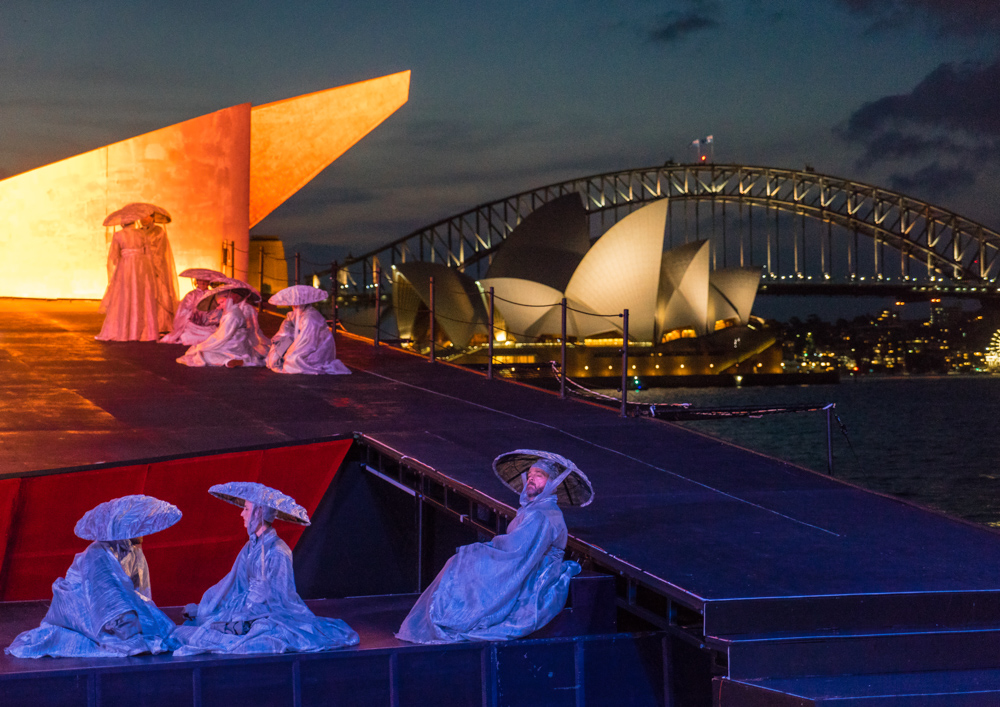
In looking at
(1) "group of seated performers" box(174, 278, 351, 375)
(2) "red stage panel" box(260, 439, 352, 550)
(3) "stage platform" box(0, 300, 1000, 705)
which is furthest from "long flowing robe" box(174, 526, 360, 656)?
(1) "group of seated performers" box(174, 278, 351, 375)

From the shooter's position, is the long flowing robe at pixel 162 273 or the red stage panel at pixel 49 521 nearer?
the red stage panel at pixel 49 521

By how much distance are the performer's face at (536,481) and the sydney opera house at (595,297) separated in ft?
108

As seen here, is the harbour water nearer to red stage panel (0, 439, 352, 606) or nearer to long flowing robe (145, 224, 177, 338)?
red stage panel (0, 439, 352, 606)

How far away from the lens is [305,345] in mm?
10133

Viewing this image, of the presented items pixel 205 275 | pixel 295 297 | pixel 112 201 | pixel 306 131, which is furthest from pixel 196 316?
pixel 306 131

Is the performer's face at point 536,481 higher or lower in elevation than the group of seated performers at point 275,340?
lower

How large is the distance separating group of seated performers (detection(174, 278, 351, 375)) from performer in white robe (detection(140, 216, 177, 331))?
1.47m

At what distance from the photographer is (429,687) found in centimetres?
395

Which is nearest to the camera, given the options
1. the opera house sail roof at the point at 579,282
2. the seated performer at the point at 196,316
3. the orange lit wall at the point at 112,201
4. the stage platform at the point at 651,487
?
the stage platform at the point at 651,487

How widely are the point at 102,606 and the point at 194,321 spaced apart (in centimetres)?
826

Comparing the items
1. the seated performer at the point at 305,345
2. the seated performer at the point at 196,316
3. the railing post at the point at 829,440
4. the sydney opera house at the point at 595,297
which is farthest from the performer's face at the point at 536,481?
the sydney opera house at the point at 595,297

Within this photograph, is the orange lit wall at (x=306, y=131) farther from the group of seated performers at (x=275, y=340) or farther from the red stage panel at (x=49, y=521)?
the red stage panel at (x=49, y=521)

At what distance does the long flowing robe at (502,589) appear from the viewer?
4.02 metres

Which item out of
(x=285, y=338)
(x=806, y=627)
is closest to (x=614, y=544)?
(x=806, y=627)
